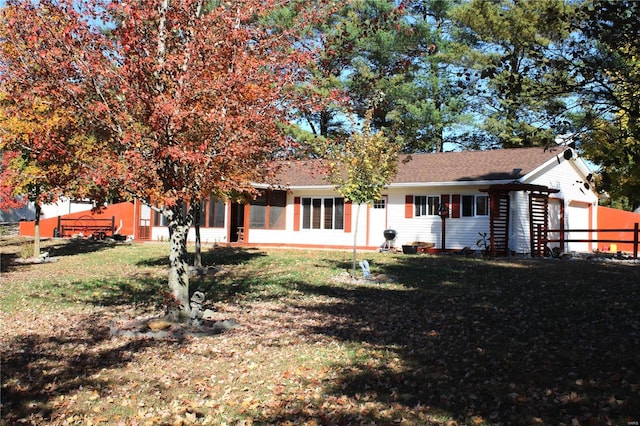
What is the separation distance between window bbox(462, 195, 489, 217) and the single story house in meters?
0.04

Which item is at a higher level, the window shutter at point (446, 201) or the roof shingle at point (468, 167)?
the roof shingle at point (468, 167)

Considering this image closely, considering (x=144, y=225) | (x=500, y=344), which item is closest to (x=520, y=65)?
(x=500, y=344)

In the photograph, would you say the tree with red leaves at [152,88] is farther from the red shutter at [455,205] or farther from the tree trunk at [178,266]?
the red shutter at [455,205]

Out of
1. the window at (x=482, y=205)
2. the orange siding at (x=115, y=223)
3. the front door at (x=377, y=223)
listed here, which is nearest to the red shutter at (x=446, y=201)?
the window at (x=482, y=205)

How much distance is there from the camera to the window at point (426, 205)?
73.8ft

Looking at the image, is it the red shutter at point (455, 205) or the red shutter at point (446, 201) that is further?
the red shutter at point (446, 201)

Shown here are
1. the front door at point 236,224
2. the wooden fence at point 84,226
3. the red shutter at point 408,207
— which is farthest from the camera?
the wooden fence at point 84,226

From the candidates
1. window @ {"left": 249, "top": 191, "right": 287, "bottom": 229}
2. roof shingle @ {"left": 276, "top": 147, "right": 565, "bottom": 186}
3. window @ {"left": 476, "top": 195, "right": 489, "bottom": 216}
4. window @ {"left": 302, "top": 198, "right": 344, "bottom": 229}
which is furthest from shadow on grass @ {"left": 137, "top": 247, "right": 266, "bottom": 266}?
window @ {"left": 476, "top": 195, "right": 489, "bottom": 216}

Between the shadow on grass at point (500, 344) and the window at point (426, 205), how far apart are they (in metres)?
9.49

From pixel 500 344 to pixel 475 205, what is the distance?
14.8 meters

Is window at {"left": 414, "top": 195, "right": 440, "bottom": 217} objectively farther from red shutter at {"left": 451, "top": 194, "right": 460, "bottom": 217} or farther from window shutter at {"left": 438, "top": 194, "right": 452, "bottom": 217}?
red shutter at {"left": 451, "top": 194, "right": 460, "bottom": 217}

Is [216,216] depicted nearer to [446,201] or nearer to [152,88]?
[446,201]

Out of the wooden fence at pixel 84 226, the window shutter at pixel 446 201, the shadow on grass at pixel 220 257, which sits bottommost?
the shadow on grass at pixel 220 257

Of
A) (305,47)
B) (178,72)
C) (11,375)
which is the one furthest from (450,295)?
(11,375)
